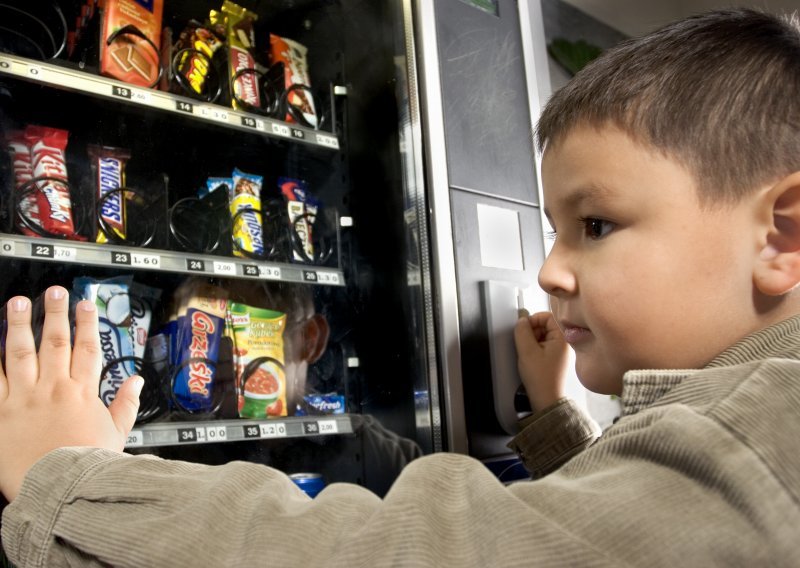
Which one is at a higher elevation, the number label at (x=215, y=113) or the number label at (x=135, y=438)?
the number label at (x=215, y=113)

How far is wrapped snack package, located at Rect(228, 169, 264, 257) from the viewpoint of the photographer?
157 centimetres

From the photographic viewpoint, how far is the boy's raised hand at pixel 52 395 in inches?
36.9

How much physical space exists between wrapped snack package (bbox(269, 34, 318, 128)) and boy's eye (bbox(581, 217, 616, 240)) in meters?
0.91

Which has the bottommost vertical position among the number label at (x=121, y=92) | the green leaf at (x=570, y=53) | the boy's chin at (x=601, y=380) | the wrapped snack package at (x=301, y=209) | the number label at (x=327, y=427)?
the number label at (x=327, y=427)

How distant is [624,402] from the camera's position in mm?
774

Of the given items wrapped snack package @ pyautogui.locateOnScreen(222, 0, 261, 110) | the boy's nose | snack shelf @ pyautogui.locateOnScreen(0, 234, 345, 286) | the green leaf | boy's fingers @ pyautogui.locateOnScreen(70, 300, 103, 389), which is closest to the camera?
the boy's nose

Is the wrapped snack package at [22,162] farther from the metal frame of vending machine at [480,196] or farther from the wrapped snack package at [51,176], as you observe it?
the metal frame of vending machine at [480,196]

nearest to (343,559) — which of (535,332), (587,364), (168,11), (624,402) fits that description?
(624,402)

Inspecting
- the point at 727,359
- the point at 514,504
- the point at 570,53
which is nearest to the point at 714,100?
the point at 727,359

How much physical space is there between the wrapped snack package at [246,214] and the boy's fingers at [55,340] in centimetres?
48

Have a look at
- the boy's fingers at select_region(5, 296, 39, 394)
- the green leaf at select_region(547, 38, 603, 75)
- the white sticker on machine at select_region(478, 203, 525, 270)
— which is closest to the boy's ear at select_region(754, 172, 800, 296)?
the white sticker on machine at select_region(478, 203, 525, 270)

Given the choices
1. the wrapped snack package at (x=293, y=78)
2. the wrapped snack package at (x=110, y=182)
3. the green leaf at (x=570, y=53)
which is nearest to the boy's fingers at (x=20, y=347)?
the wrapped snack package at (x=110, y=182)

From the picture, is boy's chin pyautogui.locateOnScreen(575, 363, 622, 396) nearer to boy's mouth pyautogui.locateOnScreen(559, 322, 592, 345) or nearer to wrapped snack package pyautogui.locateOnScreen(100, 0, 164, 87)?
boy's mouth pyautogui.locateOnScreen(559, 322, 592, 345)

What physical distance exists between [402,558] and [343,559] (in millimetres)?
56
